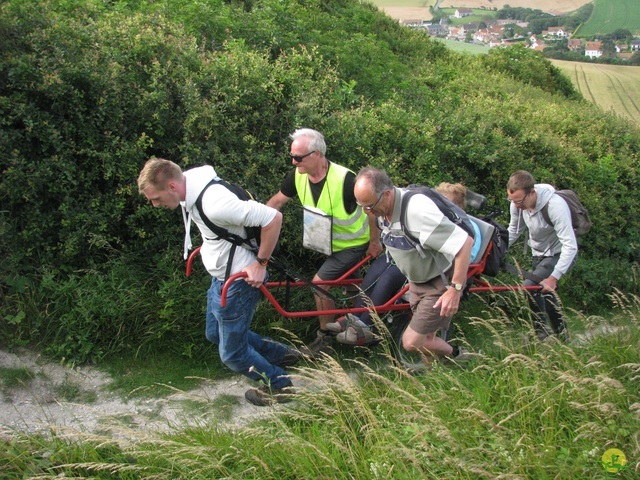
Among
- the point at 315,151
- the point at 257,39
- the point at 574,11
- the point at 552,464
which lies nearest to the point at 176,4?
the point at 257,39

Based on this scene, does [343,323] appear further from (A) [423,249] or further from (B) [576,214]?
(B) [576,214]

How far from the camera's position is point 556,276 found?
5.85m

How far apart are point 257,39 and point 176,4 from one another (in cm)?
131

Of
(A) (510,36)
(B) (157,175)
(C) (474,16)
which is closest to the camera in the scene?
(B) (157,175)

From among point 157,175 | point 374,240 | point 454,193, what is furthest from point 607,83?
point 157,175

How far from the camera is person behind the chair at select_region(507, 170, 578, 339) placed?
571 centimetres

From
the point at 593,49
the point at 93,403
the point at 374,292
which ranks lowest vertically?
the point at 93,403

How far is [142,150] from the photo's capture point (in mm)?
6152

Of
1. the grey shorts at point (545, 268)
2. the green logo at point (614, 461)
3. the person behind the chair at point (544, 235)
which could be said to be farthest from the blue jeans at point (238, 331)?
the grey shorts at point (545, 268)

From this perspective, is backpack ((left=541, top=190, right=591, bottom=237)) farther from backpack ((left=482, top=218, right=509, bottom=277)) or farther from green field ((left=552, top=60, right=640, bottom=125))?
green field ((left=552, top=60, right=640, bottom=125))

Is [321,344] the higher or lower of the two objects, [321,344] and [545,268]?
the lower

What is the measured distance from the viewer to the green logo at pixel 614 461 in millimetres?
3348

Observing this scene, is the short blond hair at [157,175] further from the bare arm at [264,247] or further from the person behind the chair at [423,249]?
the person behind the chair at [423,249]

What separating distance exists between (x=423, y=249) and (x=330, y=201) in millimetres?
1042
